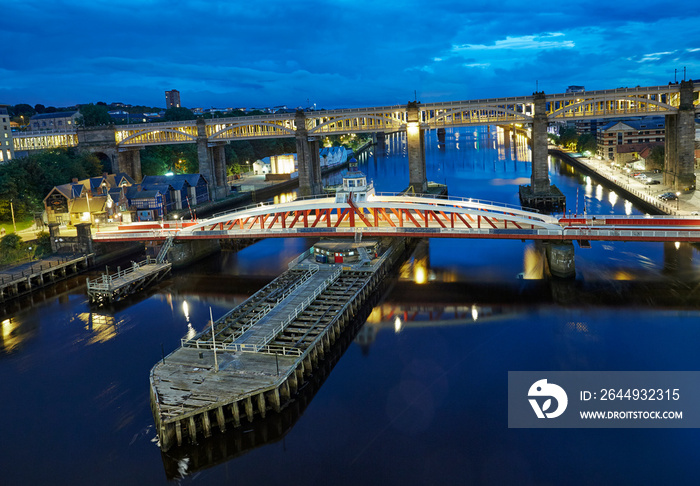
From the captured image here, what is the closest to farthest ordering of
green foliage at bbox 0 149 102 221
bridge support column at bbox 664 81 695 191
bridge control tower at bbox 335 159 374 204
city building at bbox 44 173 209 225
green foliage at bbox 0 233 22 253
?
1. bridge control tower at bbox 335 159 374 204
2. green foliage at bbox 0 233 22 253
3. city building at bbox 44 173 209 225
4. green foliage at bbox 0 149 102 221
5. bridge support column at bbox 664 81 695 191

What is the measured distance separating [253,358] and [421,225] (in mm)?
21949

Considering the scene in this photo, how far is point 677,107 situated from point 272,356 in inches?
2489

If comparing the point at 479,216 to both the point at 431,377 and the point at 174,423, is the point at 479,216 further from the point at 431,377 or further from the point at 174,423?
the point at 174,423

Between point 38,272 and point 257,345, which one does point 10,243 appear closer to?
point 38,272

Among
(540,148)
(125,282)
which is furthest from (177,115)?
(125,282)

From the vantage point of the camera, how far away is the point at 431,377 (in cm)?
2725

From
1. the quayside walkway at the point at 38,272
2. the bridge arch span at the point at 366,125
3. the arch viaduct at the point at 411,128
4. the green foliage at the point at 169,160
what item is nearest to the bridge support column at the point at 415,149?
the arch viaduct at the point at 411,128

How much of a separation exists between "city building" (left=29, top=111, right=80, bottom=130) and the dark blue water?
8534 cm

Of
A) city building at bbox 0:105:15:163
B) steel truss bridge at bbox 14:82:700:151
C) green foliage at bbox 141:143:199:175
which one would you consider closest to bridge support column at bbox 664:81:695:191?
steel truss bridge at bbox 14:82:700:151

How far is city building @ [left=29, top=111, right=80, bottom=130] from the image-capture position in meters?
117

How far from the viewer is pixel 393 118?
82.1m

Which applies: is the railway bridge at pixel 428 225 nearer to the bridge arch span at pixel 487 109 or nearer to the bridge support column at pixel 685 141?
the bridge support column at pixel 685 141

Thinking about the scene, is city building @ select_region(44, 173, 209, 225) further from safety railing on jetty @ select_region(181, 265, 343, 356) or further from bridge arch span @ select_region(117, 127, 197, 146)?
safety railing on jetty @ select_region(181, 265, 343, 356)

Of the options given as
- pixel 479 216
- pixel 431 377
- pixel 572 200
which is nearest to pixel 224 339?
pixel 431 377
